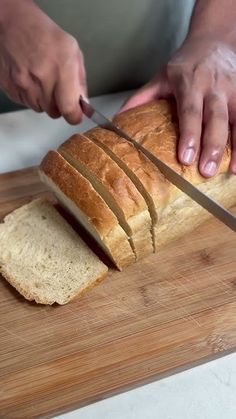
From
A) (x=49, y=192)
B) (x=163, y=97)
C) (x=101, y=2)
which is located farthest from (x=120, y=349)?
(x=101, y=2)

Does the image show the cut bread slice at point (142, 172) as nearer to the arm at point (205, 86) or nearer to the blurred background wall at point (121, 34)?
the arm at point (205, 86)

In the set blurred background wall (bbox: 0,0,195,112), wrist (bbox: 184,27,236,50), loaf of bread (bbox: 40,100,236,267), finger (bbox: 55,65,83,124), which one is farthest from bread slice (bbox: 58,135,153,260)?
blurred background wall (bbox: 0,0,195,112)

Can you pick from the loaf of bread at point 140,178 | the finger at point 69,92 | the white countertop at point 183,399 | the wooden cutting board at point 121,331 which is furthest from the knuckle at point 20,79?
the white countertop at point 183,399

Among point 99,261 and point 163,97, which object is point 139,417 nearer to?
point 99,261

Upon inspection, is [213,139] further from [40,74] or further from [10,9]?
[10,9]

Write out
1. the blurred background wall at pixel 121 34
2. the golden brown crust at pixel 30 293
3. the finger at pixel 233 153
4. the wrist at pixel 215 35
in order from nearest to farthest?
the golden brown crust at pixel 30 293
the finger at pixel 233 153
the wrist at pixel 215 35
the blurred background wall at pixel 121 34
